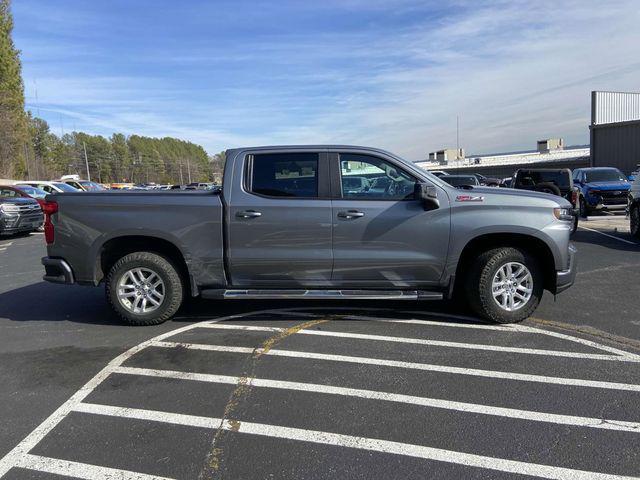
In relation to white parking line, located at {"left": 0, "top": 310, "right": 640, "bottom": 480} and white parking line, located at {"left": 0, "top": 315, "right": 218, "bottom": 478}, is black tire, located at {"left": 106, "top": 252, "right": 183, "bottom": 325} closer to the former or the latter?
white parking line, located at {"left": 0, "top": 315, "right": 218, "bottom": 478}

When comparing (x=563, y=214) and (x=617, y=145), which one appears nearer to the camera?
(x=563, y=214)

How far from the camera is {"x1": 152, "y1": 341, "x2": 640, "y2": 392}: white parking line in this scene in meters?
3.87

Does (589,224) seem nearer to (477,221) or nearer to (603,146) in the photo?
(477,221)

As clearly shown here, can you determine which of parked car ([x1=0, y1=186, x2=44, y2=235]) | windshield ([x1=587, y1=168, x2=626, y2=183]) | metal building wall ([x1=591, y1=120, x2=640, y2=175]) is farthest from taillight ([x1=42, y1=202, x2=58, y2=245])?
metal building wall ([x1=591, y1=120, x2=640, y2=175])

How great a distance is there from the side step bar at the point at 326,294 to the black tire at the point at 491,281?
0.40 m

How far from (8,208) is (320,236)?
1287 cm

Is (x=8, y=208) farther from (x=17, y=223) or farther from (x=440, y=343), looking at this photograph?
(x=440, y=343)

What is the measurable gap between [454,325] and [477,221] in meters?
1.15

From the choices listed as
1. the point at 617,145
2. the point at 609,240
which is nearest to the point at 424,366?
the point at 609,240

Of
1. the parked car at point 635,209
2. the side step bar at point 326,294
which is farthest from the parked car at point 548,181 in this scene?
the side step bar at point 326,294

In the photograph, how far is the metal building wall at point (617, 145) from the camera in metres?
24.3

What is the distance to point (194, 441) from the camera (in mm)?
3133

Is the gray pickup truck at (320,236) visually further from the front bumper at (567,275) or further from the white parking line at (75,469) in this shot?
the white parking line at (75,469)

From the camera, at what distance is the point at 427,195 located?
16.6ft
